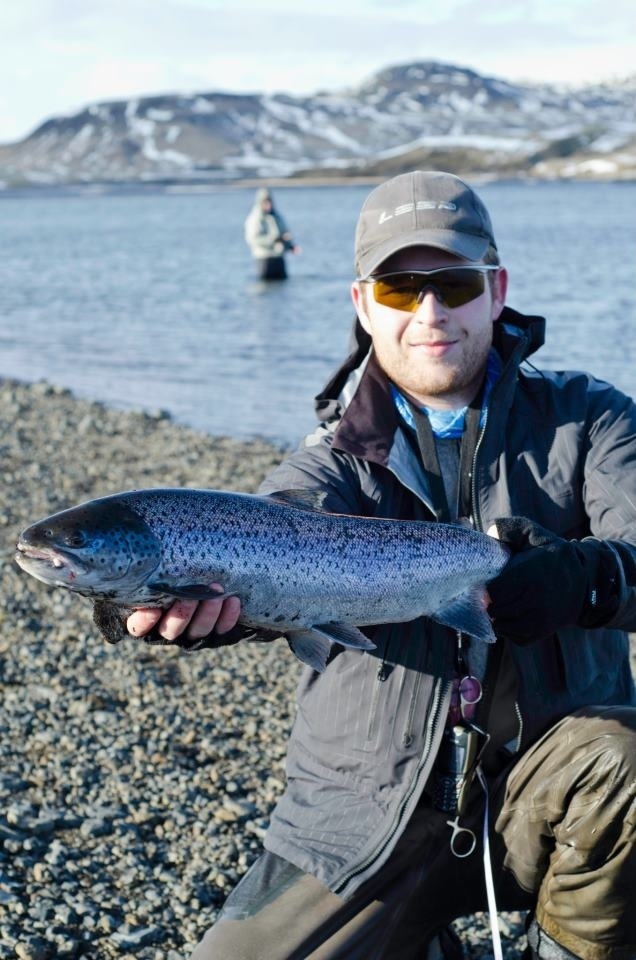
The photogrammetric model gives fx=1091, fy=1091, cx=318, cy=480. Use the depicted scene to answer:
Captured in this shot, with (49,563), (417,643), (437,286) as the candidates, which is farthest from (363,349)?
(49,563)

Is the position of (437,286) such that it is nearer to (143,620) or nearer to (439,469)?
(439,469)

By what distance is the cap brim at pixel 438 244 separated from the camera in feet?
13.7

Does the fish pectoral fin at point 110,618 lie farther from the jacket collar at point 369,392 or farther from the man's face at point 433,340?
the man's face at point 433,340

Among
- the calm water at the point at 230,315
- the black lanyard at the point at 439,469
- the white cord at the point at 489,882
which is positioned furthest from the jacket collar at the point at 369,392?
the calm water at the point at 230,315

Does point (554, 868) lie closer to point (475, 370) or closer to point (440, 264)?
point (475, 370)

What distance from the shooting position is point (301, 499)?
3.69 meters

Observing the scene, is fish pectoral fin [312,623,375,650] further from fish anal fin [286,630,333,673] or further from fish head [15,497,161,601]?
fish head [15,497,161,601]

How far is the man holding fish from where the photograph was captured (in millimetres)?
3635

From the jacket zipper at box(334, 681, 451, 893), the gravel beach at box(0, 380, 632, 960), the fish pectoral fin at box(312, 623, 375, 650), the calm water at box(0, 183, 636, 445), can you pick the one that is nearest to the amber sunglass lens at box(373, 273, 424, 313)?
the fish pectoral fin at box(312, 623, 375, 650)

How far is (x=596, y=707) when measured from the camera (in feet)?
12.7

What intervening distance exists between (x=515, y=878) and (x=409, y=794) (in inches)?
22.6

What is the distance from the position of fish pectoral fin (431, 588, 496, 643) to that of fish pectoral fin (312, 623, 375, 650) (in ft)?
0.97

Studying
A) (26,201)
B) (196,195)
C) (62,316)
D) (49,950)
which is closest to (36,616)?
(49,950)

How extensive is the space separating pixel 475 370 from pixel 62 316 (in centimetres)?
3234
